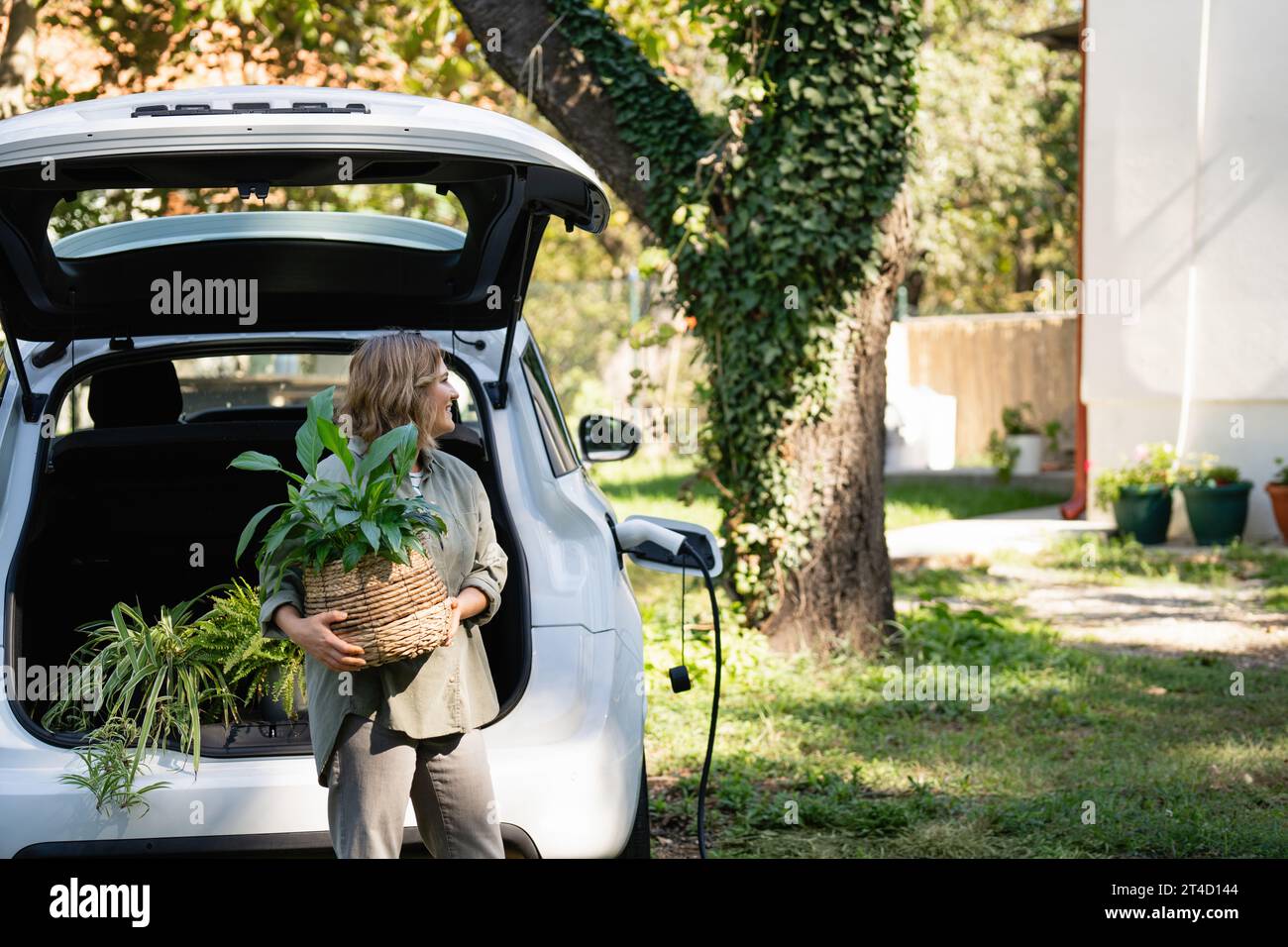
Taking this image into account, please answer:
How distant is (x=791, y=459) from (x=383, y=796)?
4200 mm

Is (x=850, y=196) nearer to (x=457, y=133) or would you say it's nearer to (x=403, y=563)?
(x=457, y=133)

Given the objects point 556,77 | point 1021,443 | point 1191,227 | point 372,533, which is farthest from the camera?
point 1021,443

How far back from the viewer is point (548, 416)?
416 centimetres

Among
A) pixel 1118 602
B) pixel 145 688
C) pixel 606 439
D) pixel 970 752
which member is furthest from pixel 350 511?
pixel 1118 602

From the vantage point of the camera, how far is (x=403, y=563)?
9.19 ft

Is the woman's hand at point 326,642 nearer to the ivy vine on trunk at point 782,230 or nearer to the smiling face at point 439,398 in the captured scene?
the smiling face at point 439,398

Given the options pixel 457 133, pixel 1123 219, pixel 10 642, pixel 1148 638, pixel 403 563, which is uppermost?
pixel 1123 219

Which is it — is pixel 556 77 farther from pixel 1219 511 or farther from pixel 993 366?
pixel 993 366

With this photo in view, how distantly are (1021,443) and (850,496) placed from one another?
948cm

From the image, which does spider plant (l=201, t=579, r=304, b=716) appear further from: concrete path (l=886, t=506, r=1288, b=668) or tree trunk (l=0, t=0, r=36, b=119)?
tree trunk (l=0, t=0, r=36, b=119)

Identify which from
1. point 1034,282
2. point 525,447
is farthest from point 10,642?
point 1034,282

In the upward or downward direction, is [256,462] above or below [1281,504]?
above

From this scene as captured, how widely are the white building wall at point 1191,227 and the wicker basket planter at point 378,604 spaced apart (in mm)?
9565

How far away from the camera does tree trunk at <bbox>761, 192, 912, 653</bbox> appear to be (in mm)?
6840
